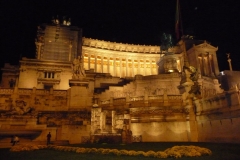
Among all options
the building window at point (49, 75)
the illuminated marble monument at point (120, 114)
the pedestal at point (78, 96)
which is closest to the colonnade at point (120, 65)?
the building window at point (49, 75)

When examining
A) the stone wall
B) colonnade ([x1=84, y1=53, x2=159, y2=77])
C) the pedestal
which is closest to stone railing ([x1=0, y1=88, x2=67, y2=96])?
the pedestal

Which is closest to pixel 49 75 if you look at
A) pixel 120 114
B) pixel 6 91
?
pixel 6 91

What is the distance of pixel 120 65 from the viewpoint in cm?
7800

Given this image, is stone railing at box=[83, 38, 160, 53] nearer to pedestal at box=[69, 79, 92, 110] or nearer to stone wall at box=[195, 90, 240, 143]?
pedestal at box=[69, 79, 92, 110]

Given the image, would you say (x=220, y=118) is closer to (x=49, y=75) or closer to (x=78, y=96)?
(x=78, y=96)

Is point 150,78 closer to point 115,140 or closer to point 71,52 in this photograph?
point 115,140

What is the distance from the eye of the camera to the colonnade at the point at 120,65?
73.0m

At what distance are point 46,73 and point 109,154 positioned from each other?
37.4 m

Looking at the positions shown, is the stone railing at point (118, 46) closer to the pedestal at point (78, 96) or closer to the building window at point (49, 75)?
the building window at point (49, 75)

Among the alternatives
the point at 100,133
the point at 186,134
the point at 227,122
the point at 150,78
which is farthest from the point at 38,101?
the point at 150,78

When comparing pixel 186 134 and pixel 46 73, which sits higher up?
pixel 46 73

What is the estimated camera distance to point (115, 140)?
18.0m

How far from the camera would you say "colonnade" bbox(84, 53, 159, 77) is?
2874 inches

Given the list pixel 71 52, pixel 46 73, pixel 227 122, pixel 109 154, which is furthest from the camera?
pixel 71 52
